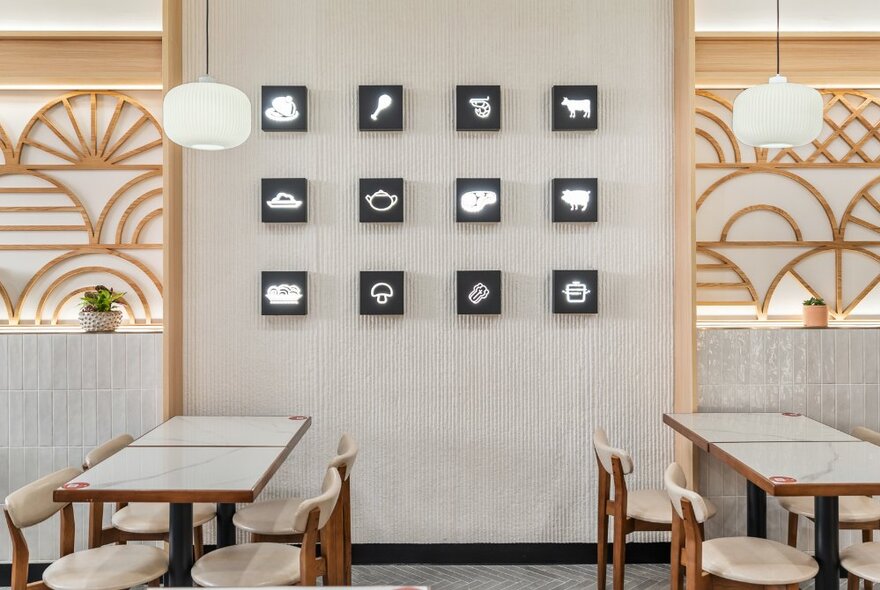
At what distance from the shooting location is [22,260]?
378 cm

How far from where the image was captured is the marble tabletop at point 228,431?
2.91 metres

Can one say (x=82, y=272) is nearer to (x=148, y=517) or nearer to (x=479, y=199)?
(x=148, y=517)

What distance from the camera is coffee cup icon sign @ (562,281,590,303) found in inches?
141

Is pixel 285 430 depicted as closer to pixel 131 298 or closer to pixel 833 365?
pixel 131 298

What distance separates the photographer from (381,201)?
3.56 meters

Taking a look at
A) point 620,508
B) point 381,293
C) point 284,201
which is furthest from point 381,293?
point 620,508

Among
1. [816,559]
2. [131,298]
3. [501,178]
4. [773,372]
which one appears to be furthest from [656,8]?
[131,298]

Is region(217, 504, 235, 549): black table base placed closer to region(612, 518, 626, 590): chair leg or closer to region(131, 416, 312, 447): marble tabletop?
region(131, 416, 312, 447): marble tabletop

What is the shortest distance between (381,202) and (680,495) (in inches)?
78.6

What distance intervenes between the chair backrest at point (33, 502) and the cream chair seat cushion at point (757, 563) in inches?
87.7

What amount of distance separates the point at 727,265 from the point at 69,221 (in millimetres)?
3574

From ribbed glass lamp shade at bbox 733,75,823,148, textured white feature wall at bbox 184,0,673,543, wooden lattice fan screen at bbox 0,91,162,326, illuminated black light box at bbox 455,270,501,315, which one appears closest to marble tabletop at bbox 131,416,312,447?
textured white feature wall at bbox 184,0,673,543

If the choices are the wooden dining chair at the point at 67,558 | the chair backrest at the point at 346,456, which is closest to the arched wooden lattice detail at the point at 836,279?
the chair backrest at the point at 346,456

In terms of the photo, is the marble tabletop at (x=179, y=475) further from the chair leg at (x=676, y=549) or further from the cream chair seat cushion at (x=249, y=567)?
the chair leg at (x=676, y=549)
